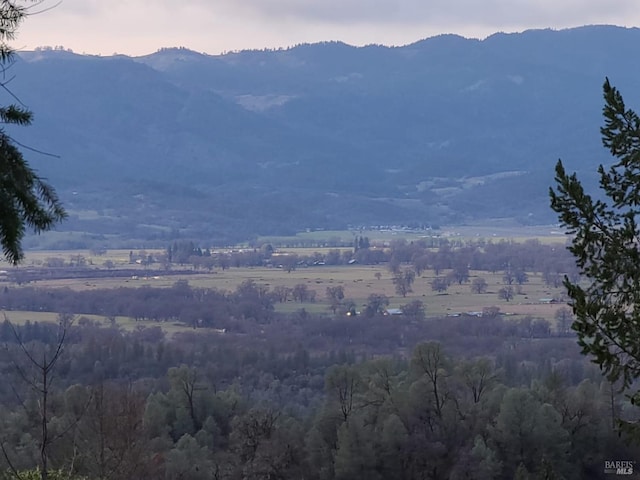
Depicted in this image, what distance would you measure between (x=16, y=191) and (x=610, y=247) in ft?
15.5

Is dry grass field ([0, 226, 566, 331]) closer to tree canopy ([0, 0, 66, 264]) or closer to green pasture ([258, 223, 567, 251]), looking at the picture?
green pasture ([258, 223, 567, 251])

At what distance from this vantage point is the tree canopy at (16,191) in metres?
7.74

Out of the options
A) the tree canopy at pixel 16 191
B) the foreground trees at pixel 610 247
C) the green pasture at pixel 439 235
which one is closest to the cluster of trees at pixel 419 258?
the green pasture at pixel 439 235

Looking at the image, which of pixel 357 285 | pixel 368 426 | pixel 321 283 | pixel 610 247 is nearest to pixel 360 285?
pixel 357 285

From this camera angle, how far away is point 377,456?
30609 mm

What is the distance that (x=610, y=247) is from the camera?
9398mm

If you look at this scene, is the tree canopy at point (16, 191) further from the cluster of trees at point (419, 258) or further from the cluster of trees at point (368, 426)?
the cluster of trees at point (419, 258)

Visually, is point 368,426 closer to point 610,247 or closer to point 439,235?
point 610,247

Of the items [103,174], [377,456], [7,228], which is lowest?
[377,456]

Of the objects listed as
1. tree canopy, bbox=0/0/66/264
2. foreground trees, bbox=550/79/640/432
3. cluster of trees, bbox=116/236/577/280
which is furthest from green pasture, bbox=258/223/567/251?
tree canopy, bbox=0/0/66/264

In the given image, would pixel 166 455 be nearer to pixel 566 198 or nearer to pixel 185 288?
pixel 566 198

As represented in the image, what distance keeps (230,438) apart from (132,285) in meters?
55.5

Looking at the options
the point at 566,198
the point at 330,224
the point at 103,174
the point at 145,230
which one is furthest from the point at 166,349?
the point at 103,174

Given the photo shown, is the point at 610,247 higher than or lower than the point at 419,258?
lower
